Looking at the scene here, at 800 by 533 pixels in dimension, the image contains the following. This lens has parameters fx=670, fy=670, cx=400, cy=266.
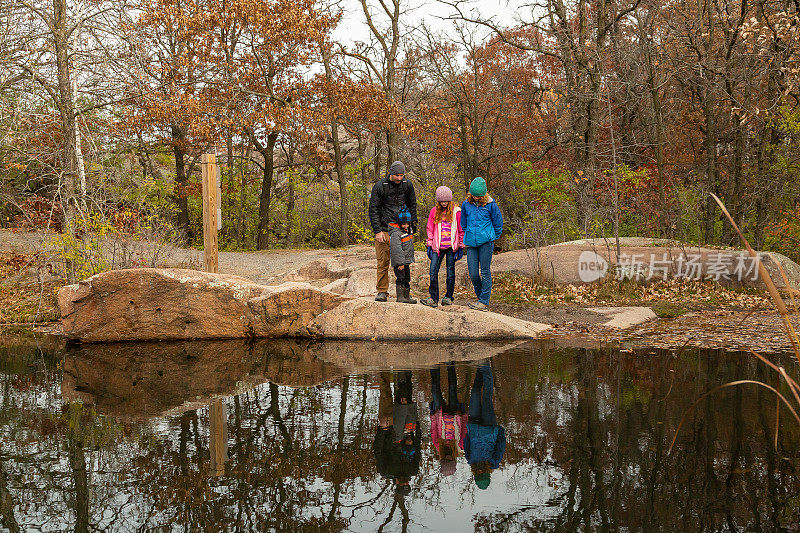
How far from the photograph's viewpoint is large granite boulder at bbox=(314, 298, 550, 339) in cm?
942

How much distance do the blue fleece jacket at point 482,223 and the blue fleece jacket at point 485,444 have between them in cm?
516

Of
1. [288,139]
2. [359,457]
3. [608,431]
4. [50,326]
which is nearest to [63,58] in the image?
[50,326]

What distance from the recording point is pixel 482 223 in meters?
10.1

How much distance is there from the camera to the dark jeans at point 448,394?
5.77 metres

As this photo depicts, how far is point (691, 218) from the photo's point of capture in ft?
67.7

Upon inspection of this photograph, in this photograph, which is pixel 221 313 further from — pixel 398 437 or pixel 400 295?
pixel 398 437

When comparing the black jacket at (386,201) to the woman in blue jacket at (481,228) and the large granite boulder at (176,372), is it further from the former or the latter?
the large granite boulder at (176,372)

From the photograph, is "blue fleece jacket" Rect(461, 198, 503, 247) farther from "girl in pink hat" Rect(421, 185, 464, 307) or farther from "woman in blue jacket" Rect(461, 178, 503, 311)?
"girl in pink hat" Rect(421, 185, 464, 307)

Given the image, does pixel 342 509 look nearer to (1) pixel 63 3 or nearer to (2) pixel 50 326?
(2) pixel 50 326

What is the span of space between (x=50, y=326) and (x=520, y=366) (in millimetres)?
8451

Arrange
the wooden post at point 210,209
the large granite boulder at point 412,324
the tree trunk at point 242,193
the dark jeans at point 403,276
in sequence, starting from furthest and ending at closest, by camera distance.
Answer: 1. the tree trunk at point 242,193
2. the wooden post at point 210,209
3. the dark jeans at point 403,276
4. the large granite boulder at point 412,324

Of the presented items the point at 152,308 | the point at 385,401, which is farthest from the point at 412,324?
the point at 152,308

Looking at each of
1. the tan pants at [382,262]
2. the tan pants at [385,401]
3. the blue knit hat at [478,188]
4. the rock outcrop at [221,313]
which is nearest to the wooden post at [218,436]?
the tan pants at [385,401]

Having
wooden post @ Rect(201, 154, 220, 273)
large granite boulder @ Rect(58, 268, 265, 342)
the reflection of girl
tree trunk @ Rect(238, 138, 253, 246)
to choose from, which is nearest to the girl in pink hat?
large granite boulder @ Rect(58, 268, 265, 342)
